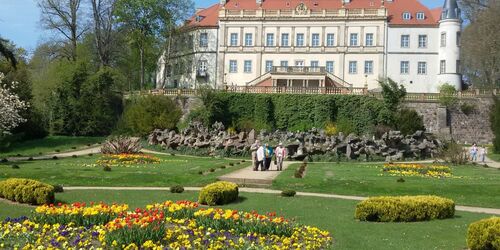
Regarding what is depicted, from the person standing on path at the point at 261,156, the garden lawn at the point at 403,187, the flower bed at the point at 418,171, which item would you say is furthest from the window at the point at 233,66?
the garden lawn at the point at 403,187

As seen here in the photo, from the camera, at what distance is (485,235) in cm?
1027

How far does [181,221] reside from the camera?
38.1 ft

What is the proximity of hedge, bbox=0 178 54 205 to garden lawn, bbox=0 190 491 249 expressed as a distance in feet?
2.10

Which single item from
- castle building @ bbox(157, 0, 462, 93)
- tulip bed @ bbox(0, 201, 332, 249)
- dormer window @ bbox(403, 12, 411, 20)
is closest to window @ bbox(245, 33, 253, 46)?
castle building @ bbox(157, 0, 462, 93)

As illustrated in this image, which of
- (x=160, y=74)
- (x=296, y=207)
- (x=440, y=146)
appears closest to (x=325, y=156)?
(x=440, y=146)

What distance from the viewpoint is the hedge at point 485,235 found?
10.3 meters

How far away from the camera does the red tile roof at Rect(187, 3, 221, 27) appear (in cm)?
7262

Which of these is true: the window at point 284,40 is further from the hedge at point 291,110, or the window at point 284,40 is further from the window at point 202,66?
the hedge at point 291,110

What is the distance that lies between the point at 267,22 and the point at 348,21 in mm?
10353

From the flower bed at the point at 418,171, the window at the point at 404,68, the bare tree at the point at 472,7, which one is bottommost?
the flower bed at the point at 418,171

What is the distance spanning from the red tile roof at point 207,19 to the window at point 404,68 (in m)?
24.4

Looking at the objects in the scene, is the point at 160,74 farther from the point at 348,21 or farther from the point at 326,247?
the point at 326,247

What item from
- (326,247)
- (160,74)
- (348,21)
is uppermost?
(348,21)

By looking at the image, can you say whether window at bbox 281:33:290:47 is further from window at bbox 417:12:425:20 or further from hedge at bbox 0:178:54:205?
hedge at bbox 0:178:54:205
